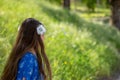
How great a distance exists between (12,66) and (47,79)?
474mm

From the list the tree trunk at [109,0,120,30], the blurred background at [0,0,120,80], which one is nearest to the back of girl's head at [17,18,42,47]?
the blurred background at [0,0,120,80]

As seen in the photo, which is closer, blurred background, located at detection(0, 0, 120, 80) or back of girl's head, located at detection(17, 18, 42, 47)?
back of girl's head, located at detection(17, 18, 42, 47)

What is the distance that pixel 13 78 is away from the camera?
5020mm

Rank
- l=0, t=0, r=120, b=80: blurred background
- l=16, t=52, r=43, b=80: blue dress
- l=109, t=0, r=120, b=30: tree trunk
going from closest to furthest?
1. l=16, t=52, r=43, b=80: blue dress
2. l=0, t=0, r=120, b=80: blurred background
3. l=109, t=0, r=120, b=30: tree trunk

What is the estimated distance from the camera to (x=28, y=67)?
15.9ft

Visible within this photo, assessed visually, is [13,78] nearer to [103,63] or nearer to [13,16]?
[13,16]

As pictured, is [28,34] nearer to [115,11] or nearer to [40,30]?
[40,30]

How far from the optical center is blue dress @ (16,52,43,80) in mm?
4863

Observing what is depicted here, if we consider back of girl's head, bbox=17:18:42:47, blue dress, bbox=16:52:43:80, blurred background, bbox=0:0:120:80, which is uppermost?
back of girl's head, bbox=17:18:42:47

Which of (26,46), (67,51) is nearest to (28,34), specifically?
(26,46)

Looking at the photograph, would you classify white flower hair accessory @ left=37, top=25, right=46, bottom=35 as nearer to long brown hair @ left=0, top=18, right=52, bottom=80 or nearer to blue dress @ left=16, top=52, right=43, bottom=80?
long brown hair @ left=0, top=18, right=52, bottom=80

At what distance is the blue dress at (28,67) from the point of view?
16.0 feet

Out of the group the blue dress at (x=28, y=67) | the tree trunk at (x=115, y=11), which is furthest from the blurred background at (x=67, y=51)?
the tree trunk at (x=115, y=11)

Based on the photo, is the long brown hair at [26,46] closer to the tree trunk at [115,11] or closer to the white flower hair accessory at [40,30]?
the white flower hair accessory at [40,30]
